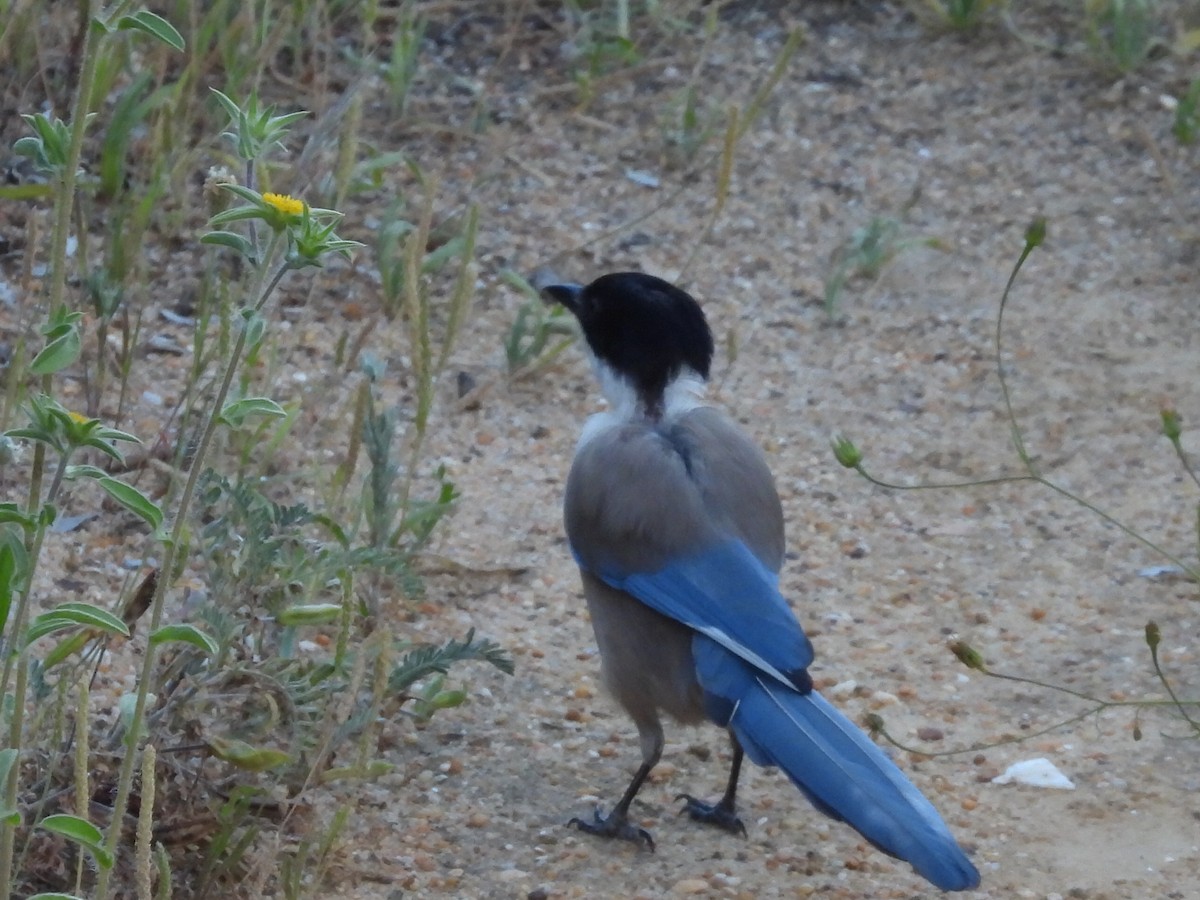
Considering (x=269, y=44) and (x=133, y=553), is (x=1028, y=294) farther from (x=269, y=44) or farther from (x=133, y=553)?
(x=133, y=553)

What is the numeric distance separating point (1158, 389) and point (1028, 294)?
0.73 metres

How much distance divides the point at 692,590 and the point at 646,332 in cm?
84

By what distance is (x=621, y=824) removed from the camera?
3877 mm

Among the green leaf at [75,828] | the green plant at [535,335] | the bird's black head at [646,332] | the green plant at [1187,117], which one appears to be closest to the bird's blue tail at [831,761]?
the bird's black head at [646,332]

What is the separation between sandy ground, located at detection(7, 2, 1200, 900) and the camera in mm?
3873

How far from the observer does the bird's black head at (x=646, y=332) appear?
440 cm

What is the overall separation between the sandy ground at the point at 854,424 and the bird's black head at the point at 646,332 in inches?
27.7

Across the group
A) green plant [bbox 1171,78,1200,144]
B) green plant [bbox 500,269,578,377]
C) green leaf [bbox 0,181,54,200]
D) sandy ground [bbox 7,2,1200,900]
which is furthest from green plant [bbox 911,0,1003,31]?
green leaf [bbox 0,181,54,200]

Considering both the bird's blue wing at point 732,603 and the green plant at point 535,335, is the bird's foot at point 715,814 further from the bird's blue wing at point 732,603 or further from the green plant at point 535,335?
the green plant at point 535,335

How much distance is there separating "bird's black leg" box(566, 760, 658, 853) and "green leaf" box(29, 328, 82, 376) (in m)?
1.97

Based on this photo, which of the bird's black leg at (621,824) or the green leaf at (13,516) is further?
the bird's black leg at (621,824)

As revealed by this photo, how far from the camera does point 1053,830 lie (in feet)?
12.7

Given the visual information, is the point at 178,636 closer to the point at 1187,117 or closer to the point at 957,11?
the point at 1187,117

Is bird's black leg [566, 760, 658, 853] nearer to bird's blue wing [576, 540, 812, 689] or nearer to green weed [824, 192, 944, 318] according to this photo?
bird's blue wing [576, 540, 812, 689]
